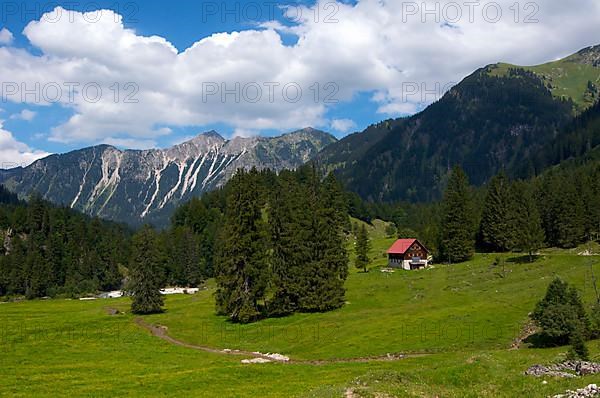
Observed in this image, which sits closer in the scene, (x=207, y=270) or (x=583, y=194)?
(x=583, y=194)

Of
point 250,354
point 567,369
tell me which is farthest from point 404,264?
point 567,369

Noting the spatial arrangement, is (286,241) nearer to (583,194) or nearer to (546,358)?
(546,358)

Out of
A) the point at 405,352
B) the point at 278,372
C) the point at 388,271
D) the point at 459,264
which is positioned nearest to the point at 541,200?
the point at 459,264

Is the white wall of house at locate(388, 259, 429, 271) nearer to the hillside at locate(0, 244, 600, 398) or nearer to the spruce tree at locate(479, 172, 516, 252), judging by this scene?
the spruce tree at locate(479, 172, 516, 252)

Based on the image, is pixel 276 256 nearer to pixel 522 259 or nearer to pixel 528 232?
pixel 528 232

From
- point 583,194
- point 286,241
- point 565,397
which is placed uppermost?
point 583,194

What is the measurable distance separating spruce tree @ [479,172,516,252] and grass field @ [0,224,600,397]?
14.8 metres

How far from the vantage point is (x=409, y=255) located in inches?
4577

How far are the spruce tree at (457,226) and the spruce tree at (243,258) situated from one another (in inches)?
2062

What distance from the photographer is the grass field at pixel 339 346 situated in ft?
104

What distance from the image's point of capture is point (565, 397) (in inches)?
905

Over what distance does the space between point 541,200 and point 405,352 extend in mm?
90242

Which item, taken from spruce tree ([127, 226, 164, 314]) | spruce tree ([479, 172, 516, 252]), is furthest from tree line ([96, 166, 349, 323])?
spruce tree ([479, 172, 516, 252])

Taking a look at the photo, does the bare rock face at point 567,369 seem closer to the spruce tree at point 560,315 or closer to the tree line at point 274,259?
the spruce tree at point 560,315
